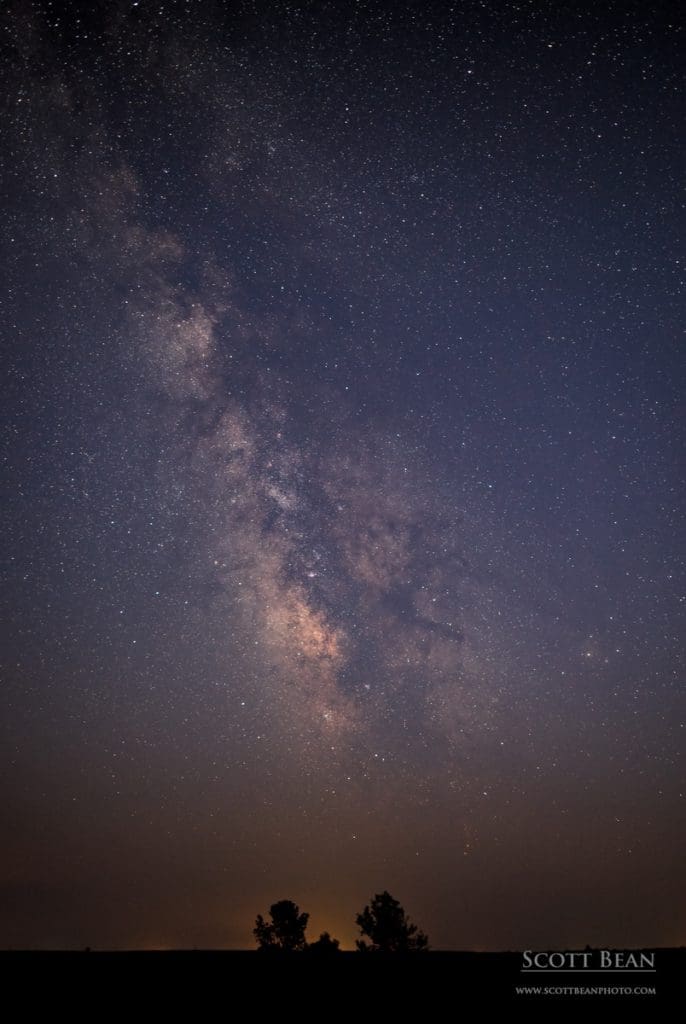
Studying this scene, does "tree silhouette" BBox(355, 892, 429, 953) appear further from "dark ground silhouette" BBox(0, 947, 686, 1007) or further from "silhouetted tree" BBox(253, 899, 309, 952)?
"dark ground silhouette" BBox(0, 947, 686, 1007)

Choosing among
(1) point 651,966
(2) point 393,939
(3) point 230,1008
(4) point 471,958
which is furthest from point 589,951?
(2) point 393,939

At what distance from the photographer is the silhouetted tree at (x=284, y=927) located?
44.0 m

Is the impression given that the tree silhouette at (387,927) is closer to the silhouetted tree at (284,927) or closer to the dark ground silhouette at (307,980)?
the silhouetted tree at (284,927)

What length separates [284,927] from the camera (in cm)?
4478

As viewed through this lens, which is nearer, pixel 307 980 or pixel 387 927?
pixel 307 980

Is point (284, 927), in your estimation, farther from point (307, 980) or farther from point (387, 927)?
point (307, 980)

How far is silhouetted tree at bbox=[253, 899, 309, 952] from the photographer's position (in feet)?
144

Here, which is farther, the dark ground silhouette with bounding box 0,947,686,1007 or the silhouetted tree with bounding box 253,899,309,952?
the silhouetted tree with bounding box 253,899,309,952

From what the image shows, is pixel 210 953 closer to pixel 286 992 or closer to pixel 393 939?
pixel 286 992

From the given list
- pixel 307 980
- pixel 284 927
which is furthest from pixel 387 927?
pixel 307 980

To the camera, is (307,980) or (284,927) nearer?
(307,980)

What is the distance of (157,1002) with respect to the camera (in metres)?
6.33

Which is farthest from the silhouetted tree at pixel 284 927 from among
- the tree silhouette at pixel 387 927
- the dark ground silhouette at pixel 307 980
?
the dark ground silhouette at pixel 307 980

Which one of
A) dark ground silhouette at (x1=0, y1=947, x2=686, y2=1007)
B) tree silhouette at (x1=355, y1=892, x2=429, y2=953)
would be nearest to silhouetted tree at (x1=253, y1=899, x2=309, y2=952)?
tree silhouette at (x1=355, y1=892, x2=429, y2=953)
